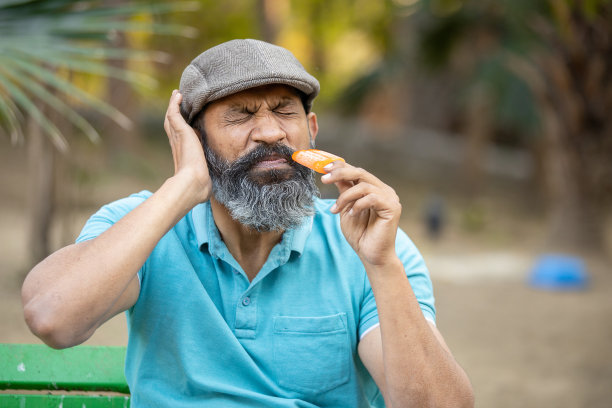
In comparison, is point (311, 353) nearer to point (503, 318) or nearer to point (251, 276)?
point (251, 276)

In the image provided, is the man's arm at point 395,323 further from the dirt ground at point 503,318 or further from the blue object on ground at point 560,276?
the blue object on ground at point 560,276

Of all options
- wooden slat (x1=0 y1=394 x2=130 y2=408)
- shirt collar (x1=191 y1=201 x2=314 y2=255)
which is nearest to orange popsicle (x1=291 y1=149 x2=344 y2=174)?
shirt collar (x1=191 y1=201 x2=314 y2=255)

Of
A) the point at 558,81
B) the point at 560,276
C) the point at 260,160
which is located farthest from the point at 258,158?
the point at 558,81

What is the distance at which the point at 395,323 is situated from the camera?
202 cm

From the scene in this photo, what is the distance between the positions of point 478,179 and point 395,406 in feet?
46.0

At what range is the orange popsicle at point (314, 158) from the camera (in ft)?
7.04

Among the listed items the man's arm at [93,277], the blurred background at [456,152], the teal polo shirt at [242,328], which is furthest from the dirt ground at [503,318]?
the man's arm at [93,277]

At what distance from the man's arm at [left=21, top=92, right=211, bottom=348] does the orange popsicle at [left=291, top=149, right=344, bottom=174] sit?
1.32 feet

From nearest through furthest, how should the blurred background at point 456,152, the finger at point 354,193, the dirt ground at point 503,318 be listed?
the finger at point 354,193, the blurred background at point 456,152, the dirt ground at point 503,318

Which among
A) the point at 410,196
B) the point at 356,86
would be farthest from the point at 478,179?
the point at 356,86

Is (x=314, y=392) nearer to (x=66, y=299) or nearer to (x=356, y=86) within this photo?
(x=66, y=299)

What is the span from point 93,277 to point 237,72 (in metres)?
0.79

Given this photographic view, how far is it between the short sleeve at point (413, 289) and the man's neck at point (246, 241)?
356 mm

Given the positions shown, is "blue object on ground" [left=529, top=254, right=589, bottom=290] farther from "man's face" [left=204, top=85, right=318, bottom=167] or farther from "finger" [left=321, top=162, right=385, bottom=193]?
"finger" [left=321, top=162, right=385, bottom=193]
